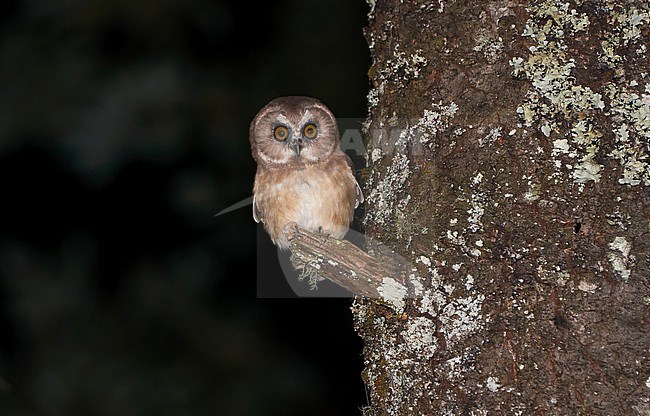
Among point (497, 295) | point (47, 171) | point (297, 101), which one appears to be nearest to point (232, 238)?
point (47, 171)

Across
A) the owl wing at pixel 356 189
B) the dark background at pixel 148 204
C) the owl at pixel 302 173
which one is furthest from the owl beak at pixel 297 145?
the dark background at pixel 148 204

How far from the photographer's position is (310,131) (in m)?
3.30

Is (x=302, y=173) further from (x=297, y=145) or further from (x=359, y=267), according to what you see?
(x=359, y=267)

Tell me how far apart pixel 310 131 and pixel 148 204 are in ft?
5.68

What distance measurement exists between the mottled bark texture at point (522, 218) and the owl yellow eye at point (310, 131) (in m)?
1.40

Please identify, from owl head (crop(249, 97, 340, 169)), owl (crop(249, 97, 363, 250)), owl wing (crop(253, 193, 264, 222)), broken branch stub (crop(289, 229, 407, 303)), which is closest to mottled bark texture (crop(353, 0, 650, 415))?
broken branch stub (crop(289, 229, 407, 303))

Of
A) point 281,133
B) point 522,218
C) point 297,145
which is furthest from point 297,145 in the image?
point 522,218

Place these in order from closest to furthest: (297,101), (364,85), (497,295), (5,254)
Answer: (497,295) → (297,101) → (5,254) → (364,85)

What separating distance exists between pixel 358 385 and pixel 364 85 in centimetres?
229

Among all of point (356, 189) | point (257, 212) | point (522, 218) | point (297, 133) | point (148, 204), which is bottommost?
point (148, 204)

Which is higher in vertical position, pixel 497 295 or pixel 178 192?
pixel 497 295

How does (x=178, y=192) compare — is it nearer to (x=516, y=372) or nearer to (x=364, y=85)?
(x=364, y=85)

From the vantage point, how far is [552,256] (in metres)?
1.54

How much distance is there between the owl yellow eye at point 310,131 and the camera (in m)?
3.29
